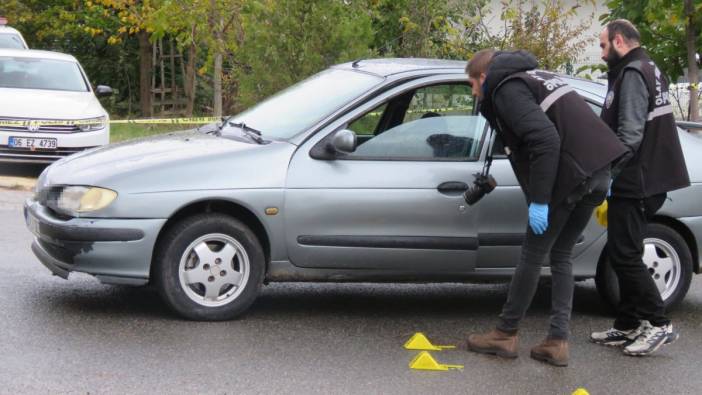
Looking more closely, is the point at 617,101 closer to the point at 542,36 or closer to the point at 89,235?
the point at 89,235

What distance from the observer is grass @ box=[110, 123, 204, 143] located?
18.3 metres

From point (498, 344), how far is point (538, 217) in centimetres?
81

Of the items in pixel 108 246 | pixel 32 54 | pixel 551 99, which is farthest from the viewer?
pixel 32 54

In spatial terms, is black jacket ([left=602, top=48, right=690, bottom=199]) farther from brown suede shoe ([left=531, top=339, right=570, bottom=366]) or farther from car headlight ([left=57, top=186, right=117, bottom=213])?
car headlight ([left=57, top=186, right=117, bottom=213])

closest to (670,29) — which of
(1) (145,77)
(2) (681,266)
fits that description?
(2) (681,266)

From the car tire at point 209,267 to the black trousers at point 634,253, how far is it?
1990 millimetres

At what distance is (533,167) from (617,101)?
2.72 feet

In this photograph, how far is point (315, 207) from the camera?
21.2 ft

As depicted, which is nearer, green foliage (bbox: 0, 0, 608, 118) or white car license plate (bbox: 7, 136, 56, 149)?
white car license plate (bbox: 7, 136, 56, 149)

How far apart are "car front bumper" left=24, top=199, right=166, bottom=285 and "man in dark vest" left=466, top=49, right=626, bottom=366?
196cm

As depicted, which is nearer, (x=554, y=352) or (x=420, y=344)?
(x=554, y=352)

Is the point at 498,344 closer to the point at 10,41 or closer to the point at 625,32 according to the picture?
the point at 625,32

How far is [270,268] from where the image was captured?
655 cm

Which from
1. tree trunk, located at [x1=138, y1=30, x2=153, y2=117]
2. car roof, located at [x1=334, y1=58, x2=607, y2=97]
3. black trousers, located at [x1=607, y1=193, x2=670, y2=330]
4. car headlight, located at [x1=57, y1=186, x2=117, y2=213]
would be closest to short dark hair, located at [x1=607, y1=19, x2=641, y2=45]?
car roof, located at [x1=334, y1=58, x2=607, y2=97]
